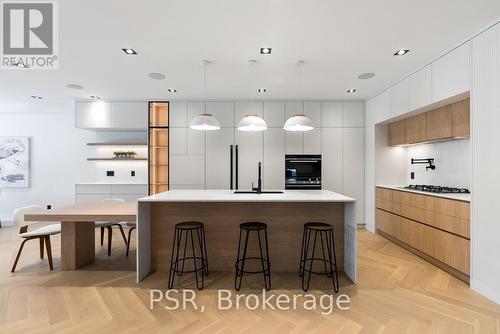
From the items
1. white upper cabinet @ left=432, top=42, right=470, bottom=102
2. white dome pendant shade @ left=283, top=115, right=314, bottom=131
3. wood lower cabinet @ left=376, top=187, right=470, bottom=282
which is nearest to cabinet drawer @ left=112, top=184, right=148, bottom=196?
white dome pendant shade @ left=283, top=115, right=314, bottom=131

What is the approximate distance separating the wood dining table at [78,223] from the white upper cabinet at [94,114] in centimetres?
247

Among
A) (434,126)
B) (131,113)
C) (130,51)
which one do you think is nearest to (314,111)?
(434,126)

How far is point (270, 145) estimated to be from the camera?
524 centimetres

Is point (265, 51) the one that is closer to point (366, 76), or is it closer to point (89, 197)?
point (366, 76)

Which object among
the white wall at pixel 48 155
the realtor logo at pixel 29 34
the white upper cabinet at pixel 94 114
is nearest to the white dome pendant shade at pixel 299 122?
the realtor logo at pixel 29 34

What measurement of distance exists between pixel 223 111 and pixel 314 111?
189 centimetres

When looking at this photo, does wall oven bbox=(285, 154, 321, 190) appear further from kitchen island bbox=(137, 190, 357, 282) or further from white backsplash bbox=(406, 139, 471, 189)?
kitchen island bbox=(137, 190, 357, 282)

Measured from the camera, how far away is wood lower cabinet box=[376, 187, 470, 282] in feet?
9.20

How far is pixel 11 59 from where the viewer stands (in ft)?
10.6

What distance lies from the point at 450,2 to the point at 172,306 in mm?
3596

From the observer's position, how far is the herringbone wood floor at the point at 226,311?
203cm

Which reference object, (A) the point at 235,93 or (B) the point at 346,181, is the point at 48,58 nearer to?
(A) the point at 235,93

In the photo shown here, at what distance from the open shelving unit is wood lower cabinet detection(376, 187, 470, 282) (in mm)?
4440

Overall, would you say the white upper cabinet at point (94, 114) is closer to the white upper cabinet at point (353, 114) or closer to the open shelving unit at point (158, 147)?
the open shelving unit at point (158, 147)
